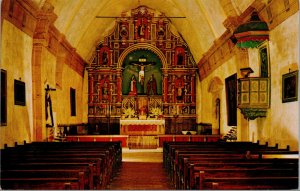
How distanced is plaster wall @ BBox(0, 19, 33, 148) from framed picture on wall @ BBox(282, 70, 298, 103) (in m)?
6.48

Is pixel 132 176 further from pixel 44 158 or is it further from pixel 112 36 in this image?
pixel 112 36

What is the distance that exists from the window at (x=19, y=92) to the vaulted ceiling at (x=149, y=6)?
253 centimetres

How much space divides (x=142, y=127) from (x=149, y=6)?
6.95 metres

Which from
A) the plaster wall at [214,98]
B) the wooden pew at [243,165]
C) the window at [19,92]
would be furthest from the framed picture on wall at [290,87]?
the window at [19,92]

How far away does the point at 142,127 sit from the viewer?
67.3 ft

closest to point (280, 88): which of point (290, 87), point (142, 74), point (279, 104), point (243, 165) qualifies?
point (279, 104)

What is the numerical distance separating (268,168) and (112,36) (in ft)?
59.2

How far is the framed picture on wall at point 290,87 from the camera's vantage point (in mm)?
8742

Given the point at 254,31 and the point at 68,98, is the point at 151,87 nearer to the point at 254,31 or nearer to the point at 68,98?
the point at 68,98

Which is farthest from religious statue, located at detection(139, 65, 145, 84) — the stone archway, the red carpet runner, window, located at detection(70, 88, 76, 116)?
the red carpet runner

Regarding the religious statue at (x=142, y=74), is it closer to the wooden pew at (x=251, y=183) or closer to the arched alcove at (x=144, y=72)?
the arched alcove at (x=144, y=72)

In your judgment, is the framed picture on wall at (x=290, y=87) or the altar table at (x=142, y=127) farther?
the altar table at (x=142, y=127)

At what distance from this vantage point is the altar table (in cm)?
2045

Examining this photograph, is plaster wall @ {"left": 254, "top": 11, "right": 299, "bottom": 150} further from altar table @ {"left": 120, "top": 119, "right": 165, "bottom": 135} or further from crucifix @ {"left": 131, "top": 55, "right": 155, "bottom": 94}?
crucifix @ {"left": 131, "top": 55, "right": 155, "bottom": 94}
